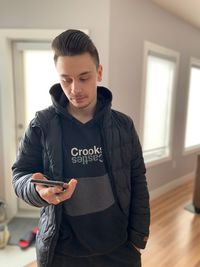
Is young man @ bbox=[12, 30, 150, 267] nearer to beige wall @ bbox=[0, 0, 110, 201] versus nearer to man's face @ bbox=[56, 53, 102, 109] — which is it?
man's face @ bbox=[56, 53, 102, 109]

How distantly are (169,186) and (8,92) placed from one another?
2.42 metres

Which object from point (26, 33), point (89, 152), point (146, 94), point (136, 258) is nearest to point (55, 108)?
point (89, 152)

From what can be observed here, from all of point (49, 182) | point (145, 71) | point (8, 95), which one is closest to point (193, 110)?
point (145, 71)

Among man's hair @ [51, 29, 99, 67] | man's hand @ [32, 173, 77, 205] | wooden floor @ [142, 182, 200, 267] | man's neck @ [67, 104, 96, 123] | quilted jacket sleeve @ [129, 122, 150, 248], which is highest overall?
man's hair @ [51, 29, 99, 67]

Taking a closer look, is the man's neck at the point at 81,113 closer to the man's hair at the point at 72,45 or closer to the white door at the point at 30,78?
the man's hair at the point at 72,45

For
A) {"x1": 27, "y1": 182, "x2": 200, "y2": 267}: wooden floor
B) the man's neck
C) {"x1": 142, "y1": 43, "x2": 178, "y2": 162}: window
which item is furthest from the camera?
{"x1": 142, "y1": 43, "x2": 178, "y2": 162}: window

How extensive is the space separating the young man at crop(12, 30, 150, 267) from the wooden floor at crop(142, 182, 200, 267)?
1.25 meters

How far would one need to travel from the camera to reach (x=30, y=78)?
2.29 metres

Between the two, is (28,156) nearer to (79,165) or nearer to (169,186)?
(79,165)

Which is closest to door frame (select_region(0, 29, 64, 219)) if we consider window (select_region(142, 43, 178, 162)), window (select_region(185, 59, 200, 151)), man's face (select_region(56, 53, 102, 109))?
window (select_region(142, 43, 178, 162))

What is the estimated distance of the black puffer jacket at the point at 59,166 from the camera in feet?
2.50

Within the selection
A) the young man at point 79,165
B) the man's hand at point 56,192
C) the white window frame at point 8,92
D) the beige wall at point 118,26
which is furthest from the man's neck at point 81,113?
the white window frame at point 8,92

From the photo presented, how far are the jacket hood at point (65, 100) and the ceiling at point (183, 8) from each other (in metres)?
2.06

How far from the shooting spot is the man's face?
0.73 metres
